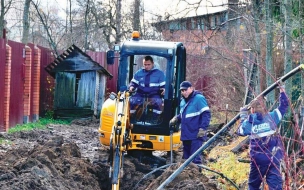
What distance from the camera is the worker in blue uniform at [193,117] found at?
9.99 metres

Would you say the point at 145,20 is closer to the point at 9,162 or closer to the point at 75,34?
the point at 75,34

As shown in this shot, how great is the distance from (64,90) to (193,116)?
12222mm

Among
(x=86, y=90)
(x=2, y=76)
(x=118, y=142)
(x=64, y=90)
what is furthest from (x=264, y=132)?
(x=64, y=90)

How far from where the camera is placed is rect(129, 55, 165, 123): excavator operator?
1107 cm

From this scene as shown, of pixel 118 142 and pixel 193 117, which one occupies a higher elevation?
pixel 193 117

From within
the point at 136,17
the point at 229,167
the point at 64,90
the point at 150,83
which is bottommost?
the point at 229,167

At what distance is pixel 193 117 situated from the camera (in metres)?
10.1

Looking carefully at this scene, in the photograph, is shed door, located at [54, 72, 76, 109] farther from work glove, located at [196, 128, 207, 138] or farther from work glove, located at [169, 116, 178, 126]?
work glove, located at [196, 128, 207, 138]

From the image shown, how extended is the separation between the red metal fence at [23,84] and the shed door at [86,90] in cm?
131

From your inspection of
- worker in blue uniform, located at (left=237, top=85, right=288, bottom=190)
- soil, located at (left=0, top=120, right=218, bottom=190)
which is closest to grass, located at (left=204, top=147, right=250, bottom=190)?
soil, located at (left=0, top=120, right=218, bottom=190)

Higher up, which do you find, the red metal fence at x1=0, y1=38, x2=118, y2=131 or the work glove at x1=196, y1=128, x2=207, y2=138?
the red metal fence at x1=0, y1=38, x2=118, y2=131

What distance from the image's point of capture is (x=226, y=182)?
30.2ft

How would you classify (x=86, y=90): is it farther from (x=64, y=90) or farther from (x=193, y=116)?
(x=193, y=116)

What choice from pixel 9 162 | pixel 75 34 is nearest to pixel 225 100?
pixel 9 162
